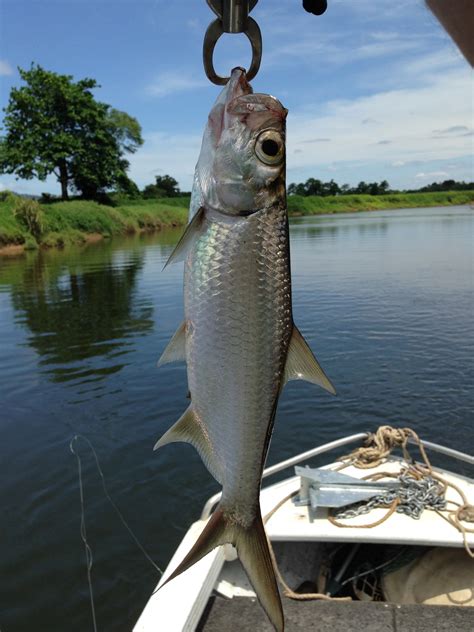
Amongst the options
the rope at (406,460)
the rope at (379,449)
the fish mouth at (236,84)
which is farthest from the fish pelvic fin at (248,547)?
the rope at (379,449)

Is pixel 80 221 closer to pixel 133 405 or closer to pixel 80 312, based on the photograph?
pixel 80 312

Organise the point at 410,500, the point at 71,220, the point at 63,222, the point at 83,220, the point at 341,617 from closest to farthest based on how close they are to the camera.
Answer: the point at 341,617 → the point at 410,500 → the point at 63,222 → the point at 71,220 → the point at 83,220

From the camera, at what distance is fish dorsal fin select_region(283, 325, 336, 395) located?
2.17 metres

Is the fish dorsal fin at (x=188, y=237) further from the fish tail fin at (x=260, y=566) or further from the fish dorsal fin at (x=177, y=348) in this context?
the fish tail fin at (x=260, y=566)

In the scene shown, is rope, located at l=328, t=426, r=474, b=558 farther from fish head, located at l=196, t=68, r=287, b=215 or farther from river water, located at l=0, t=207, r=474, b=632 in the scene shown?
fish head, located at l=196, t=68, r=287, b=215

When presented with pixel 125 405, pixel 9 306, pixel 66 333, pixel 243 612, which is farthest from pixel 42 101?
pixel 243 612

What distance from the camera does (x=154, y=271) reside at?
32.8 meters

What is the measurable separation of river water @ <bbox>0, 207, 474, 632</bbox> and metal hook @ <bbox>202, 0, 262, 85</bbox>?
A: 6499 millimetres

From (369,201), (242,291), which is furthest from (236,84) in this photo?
(369,201)

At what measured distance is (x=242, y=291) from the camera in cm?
207

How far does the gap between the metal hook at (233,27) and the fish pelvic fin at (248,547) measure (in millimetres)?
1760

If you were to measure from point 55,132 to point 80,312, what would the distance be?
47962mm

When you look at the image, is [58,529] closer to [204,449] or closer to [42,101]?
[204,449]

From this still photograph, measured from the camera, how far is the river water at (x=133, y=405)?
7508 mm
